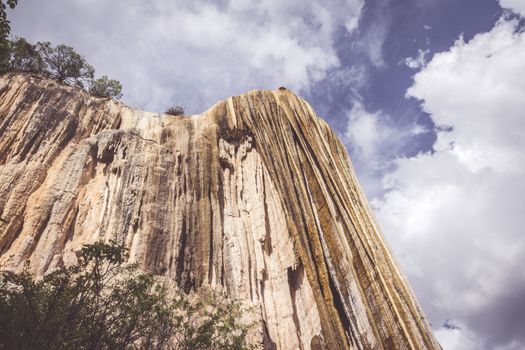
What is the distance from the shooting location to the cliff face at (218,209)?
54.2 ft

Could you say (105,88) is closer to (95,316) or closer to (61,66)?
(61,66)

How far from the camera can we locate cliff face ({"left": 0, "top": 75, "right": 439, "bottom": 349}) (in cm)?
1652

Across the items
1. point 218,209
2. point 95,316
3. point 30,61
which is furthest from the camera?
point 30,61

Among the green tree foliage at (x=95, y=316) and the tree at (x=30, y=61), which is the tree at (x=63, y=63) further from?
the green tree foliage at (x=95, y=316)

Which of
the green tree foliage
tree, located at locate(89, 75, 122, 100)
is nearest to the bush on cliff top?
tree, located at locate(89, 75, 122, 100)

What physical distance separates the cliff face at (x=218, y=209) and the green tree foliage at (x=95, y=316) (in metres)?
2.92

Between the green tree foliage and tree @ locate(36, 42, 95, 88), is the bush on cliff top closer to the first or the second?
tree @ locate(36, 42, 95, 88)

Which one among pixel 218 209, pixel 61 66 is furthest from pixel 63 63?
pixel 218 209

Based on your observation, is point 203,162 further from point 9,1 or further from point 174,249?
point 9,1

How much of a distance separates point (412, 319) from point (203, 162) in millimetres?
15948

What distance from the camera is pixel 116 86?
97.0 feet

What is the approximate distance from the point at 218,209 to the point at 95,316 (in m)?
10.3

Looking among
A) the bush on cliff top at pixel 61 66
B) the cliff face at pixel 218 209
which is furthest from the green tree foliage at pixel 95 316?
the bush on cliff top at pixel 61 66

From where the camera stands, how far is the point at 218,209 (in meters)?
22.0
